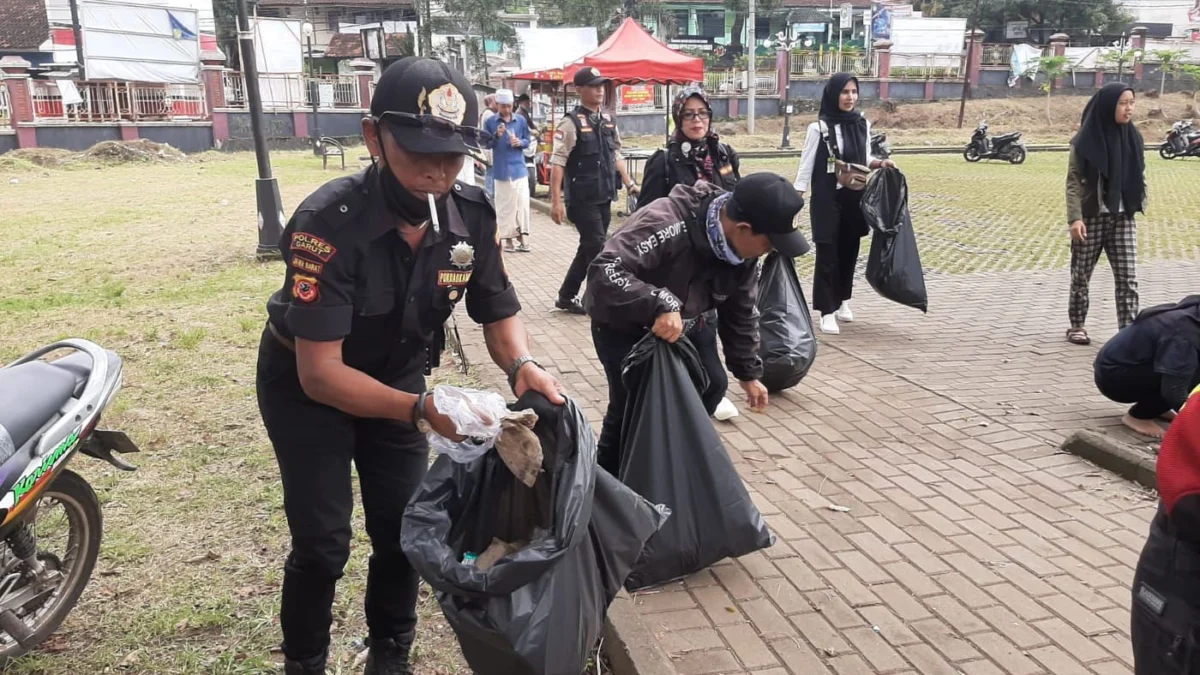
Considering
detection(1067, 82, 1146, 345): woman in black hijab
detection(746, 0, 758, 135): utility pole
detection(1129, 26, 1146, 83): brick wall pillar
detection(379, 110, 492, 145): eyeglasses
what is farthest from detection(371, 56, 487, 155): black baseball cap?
detection(1129, 26, 1146, 83): brick wall pillar

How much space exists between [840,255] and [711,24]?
55.7 m

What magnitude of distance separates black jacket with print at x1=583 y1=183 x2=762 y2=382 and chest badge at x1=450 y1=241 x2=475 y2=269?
0.93 metres

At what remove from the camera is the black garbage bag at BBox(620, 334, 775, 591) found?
10.6 feet

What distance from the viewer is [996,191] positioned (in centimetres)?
1747

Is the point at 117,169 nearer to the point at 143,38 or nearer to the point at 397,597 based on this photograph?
the point at 143,38

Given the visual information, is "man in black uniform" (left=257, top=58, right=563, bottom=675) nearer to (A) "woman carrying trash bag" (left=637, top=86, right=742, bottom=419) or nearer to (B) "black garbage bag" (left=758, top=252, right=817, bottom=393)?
(B) "black garbage bag" (left=758, top=252, right=817, bottom=393)

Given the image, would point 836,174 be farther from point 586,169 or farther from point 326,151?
point 326,151

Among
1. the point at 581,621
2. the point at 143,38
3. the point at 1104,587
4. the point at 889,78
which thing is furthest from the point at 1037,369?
the point at 889,78

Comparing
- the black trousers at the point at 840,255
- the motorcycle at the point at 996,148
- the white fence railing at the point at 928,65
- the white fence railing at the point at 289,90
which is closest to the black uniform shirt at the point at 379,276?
the black trousers at the point at 840,255

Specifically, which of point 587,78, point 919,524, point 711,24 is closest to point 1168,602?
point 919,524

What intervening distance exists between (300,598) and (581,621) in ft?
2.57

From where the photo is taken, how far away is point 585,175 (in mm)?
7520

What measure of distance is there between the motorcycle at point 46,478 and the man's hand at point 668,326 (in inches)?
69.6

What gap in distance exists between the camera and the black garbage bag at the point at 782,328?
530 centimetres
